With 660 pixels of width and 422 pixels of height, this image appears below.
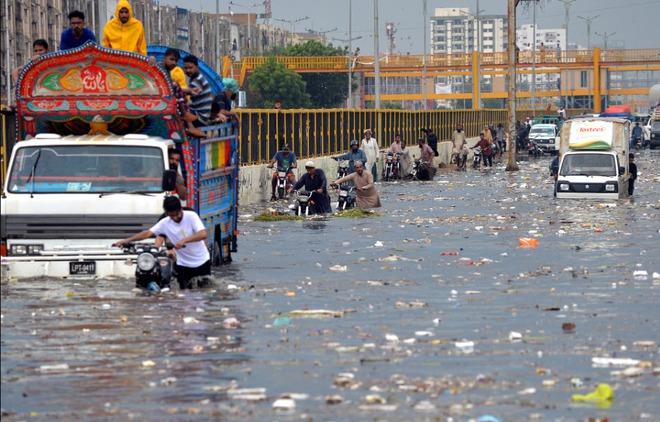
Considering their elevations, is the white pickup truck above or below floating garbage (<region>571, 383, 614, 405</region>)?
above

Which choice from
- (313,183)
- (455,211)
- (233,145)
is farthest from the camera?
(455,211)

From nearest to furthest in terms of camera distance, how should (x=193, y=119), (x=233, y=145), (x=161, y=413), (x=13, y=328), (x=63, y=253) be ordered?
(x=161, y=413) < (x=13, y=328) < (x=63, y=253) < (x=193, y=119) < (x=233, y=145)

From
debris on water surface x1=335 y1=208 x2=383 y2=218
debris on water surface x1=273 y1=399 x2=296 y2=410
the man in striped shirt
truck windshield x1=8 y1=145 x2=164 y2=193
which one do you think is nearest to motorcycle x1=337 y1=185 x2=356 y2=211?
debris on water surface x1=335 y1=208 x2=383 y2=218

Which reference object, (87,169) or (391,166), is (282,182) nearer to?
(391,166)

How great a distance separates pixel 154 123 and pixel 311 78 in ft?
424

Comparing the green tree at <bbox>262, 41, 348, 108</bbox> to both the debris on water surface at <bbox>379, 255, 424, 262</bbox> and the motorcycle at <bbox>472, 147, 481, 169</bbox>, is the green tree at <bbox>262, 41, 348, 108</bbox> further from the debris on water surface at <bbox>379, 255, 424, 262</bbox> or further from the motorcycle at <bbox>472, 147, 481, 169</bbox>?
the debris on water surface at <bbox>379, 255, 424, 262</bbox>

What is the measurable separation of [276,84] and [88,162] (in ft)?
381

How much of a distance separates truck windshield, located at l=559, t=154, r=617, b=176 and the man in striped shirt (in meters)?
18.7

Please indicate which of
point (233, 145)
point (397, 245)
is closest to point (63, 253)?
point (233, 145)

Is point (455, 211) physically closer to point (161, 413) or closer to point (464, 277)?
point (464, 277)

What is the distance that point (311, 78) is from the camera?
14588 centimetres

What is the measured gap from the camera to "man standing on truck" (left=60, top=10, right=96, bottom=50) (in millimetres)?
17562

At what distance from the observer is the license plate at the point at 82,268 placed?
1595 centimetres

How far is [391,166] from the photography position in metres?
49.2
